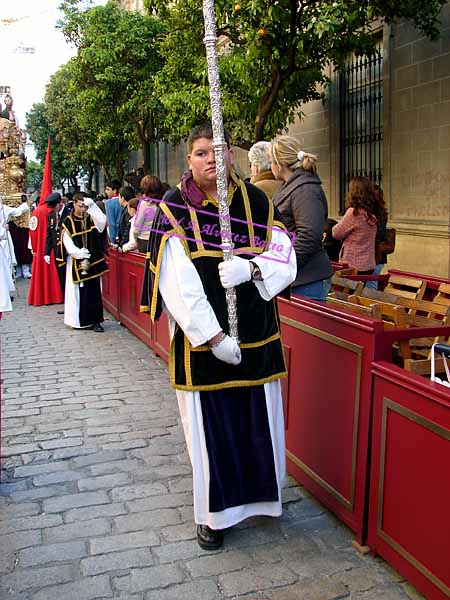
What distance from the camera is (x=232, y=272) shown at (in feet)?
10.4

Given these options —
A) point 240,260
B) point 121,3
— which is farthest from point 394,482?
point 121,3

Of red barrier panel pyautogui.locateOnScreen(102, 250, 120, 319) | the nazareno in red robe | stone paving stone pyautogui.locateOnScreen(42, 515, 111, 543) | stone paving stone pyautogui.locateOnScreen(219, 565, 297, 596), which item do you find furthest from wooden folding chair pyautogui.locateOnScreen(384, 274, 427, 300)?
the nazareno in red robe

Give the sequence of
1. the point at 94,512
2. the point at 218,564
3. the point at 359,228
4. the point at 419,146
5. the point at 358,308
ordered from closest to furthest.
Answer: the point at 218,564, the point at 94,512, the point at 358,308, the point at 359,228, the point at 419,146

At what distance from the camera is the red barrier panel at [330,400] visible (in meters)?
3.30

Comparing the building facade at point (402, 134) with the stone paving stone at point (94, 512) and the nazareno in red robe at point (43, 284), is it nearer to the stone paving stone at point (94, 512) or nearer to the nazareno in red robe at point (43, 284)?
the nazareno in red robe at point (43, 284)

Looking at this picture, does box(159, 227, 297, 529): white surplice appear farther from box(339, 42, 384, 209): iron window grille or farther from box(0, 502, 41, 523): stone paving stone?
box(339, 42, 384, 209): iron window grille

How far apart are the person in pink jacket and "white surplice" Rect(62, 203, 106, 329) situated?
3677 mm

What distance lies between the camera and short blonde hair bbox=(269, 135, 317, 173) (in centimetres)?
455

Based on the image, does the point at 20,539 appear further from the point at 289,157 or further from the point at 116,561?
the point at 289,157

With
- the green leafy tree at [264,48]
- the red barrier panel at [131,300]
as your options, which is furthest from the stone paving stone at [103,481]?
the green leafy tree at [264,48]

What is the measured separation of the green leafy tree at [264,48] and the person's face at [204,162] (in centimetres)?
516

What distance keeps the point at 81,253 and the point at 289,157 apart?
5058 millimetres

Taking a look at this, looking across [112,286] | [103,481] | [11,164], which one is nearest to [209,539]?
[103,481]

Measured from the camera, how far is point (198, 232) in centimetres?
331
